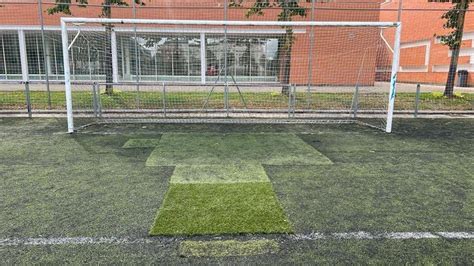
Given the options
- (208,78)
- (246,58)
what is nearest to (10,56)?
(208,78)

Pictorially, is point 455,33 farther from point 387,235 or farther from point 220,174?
point 387,235

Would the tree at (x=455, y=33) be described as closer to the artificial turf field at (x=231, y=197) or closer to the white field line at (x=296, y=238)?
the artificial turf field at (x=231, y=197)

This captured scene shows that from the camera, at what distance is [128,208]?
3.92m

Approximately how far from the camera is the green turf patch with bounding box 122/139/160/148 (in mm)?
6795

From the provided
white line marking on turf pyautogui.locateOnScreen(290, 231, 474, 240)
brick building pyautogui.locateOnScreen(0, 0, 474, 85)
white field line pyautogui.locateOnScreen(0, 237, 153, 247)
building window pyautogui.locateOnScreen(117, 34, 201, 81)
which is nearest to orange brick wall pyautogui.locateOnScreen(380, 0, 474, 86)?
brick building pyautogui.locateOnScreen(0, 0, 474, 85)

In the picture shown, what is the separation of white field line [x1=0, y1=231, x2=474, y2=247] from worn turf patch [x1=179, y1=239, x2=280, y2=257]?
26 cm

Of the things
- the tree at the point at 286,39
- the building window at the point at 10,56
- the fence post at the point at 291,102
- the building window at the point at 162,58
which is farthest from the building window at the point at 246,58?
the building window at the point at 10,56

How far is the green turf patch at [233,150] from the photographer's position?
5.86 metres

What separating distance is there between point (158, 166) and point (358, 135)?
4.67 metres

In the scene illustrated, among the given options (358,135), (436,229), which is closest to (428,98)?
(358,135)

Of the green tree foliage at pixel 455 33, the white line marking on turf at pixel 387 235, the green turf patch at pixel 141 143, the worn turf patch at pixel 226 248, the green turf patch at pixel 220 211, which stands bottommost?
the worn turf patch at pixel 226 248

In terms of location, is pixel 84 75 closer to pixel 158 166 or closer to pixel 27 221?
pixel 158 166

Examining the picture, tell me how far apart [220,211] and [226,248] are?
0.73 metres

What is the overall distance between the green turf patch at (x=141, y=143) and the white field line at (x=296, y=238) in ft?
11.9
